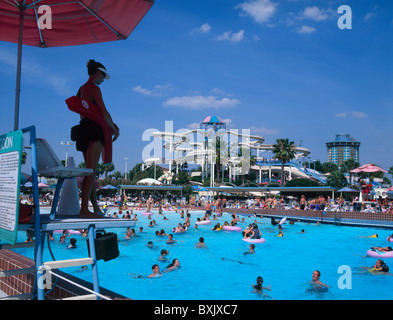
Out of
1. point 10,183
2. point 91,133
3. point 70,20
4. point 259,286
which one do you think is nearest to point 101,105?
point 91,133

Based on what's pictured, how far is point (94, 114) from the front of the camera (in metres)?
3.72

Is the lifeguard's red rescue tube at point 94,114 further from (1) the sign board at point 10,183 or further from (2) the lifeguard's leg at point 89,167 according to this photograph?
(1) the sign board at point 10,183

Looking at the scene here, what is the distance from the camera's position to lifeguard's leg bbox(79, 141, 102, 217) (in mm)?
3744

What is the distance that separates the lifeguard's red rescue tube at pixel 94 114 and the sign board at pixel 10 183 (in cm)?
76

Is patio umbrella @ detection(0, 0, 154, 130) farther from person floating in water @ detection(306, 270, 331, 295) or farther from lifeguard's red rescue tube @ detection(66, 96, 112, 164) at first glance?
person floating in water @ detection(306, 270, 331, 295)

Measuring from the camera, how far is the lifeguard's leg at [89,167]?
12.3 feet

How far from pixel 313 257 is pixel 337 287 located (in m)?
4.37

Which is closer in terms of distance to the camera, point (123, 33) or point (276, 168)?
point (123, 33)

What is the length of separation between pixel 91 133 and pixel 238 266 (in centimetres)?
1116

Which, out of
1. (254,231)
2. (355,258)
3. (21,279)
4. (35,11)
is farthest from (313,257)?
(35,11)

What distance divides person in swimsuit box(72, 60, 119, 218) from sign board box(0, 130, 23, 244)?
2.76ft
